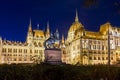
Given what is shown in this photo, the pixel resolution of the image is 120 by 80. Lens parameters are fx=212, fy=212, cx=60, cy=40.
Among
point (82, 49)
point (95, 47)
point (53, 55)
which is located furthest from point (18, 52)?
point (53, 55)

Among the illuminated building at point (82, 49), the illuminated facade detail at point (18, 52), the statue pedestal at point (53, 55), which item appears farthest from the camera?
the illuminated facade detail at point (18, 52)

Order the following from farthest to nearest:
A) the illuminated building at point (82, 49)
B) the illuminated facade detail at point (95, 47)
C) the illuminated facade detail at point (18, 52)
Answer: the illuminated facade detail at point (18, 52)
the illuminated building at point (82, 49)
the illuminated facade detail at point (95, 47)

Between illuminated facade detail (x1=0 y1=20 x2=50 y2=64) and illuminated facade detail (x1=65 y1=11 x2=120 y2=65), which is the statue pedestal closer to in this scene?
illuminated facade detail (x1=65 y1=11 x2=120 y2=65)

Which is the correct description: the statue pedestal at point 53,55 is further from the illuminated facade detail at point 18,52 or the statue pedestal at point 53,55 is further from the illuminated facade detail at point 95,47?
the illuminated facade detail at point 18,52

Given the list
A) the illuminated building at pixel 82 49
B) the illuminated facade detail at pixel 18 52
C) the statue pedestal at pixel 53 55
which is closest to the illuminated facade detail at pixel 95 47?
the illuminated building at pixel 82 49

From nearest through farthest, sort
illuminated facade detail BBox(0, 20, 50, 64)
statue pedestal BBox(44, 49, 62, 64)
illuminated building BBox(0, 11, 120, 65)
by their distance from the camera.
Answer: statue pedestal BBox(44, 49, 62, 64) < illuminated building BBox(0, 11, 120, 65) < illuminated facade detail BBox(0, 20, 50, 64)

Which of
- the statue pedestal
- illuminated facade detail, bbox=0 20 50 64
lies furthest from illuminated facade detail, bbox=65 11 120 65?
the statue pedestal

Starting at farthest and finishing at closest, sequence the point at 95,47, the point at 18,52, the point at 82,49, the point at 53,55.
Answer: the point at 18,52, the point at 95,47, the point at 82,49, the point at 53,55

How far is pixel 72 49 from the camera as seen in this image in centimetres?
11444

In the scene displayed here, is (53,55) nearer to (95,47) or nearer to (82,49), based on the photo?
(82,49)

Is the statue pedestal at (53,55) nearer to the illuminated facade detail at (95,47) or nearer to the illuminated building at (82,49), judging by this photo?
the illuminated building at (82,49)

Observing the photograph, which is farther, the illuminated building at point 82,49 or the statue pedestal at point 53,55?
the illuminated building at point 82,49

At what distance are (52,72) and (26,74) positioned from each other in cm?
137

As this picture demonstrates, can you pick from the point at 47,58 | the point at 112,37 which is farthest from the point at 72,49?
the point at 47,58
